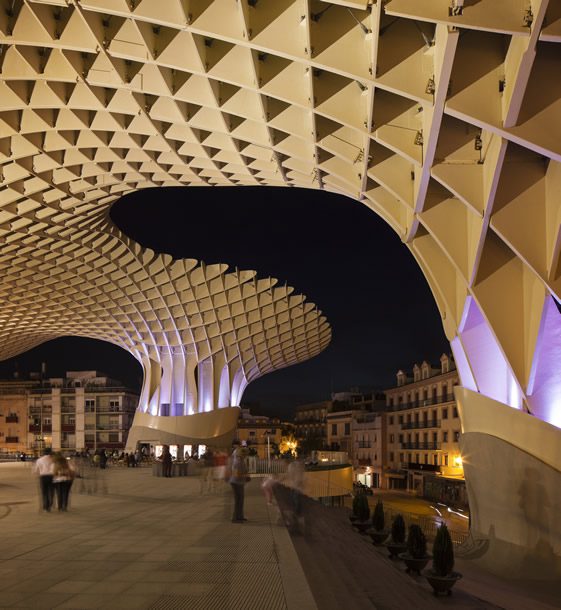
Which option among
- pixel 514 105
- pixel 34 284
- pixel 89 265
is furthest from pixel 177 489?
pixel 34 284

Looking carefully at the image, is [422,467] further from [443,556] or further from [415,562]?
[443,556]

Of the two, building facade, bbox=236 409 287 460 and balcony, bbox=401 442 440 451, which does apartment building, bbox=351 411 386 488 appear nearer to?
balcony, bbox=401 442 440 451

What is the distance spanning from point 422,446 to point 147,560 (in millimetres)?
61234

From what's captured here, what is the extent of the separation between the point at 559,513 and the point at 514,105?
28.9ft

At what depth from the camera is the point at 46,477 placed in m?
16.1

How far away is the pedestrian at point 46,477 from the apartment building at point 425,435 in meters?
41.9

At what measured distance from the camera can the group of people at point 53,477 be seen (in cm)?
1570

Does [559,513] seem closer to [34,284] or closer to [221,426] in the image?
[34,284]

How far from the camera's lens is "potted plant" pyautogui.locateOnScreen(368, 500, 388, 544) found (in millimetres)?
18703

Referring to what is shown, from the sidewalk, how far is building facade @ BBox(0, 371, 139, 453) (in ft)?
279

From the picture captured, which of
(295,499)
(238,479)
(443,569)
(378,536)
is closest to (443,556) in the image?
(443,569)

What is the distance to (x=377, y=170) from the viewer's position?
18500 millimetres

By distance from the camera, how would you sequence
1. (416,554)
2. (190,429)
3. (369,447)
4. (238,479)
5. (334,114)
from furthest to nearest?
(369,447)
(190,429)
(334,114)
(416,554)
(238,479)

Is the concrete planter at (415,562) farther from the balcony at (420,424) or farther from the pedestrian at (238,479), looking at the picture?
the balcony at (420,424)
